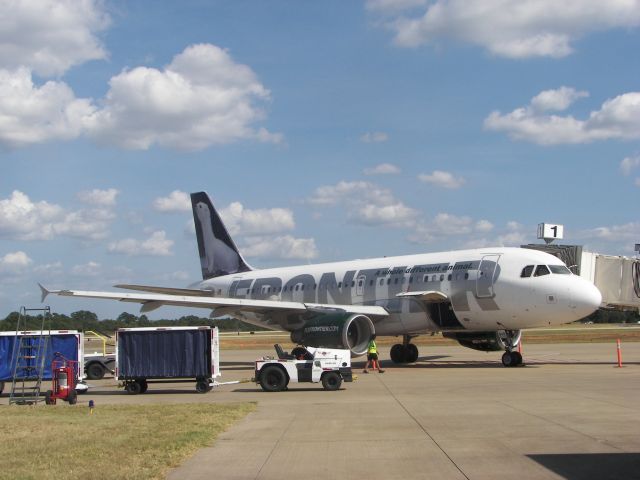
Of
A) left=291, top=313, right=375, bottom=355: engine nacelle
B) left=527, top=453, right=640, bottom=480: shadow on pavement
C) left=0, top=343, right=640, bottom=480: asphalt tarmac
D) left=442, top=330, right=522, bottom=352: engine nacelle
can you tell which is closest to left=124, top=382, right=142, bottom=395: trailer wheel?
left=0, top=343, right=640, bottom=480: asphalt tarmac

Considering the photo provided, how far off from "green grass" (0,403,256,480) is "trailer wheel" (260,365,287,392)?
3572 mm

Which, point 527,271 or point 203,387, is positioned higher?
point 527,271

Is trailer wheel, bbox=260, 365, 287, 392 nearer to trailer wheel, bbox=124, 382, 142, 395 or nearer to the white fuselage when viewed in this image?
trailer wheel, bbox=124, 382, 142, 395

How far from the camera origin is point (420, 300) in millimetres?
29703

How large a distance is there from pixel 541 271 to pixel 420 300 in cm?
485

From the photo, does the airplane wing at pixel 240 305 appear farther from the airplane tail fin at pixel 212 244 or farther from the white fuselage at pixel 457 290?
the airplane tail fin at pixel 212 244

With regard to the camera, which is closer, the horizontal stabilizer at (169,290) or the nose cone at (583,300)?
the nose cone at (583,300)

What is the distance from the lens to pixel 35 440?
12.4 m

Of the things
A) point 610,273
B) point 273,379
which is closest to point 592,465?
point 273,379

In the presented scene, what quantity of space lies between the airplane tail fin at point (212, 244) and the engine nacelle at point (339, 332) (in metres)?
12.3

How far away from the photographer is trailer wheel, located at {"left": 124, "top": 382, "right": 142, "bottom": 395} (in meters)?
22.0

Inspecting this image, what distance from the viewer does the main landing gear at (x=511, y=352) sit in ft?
92.7

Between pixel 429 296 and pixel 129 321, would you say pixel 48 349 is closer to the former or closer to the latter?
pixel 429 296

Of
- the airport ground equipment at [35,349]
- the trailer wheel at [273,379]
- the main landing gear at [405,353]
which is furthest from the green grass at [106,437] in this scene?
the main landing gear at [405,353]
